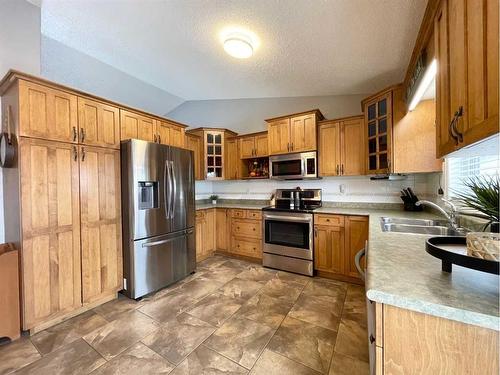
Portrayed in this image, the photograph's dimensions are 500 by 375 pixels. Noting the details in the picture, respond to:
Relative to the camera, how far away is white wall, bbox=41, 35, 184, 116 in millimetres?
2611

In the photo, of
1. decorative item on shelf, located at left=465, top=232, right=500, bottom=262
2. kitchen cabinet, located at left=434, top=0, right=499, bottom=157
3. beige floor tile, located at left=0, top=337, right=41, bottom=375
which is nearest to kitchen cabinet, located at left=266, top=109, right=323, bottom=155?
kitchen cabinet, located at left=434, top=0, right=499, bottom=157

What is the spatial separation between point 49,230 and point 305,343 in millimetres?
2459

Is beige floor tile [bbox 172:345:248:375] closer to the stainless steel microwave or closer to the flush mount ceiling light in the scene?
the stainless steel microwave

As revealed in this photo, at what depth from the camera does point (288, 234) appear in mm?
3182

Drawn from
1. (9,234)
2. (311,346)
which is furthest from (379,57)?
(9,234)

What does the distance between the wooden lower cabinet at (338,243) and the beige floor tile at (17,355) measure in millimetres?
2950

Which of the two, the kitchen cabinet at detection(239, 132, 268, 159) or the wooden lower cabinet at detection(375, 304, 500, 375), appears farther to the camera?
the kitchen cabinet at detection(239, 132, 268, 159)

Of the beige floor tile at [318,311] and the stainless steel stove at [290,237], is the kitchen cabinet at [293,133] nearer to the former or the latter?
the stainless steel stove at [290,237]

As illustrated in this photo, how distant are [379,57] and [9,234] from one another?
4.10 metres

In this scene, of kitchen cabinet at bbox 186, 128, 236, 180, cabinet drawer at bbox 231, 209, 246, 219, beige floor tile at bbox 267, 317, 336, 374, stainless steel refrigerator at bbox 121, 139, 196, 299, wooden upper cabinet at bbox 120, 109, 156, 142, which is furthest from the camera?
kitchen cabinet at bbox 186, 128, 236, 180

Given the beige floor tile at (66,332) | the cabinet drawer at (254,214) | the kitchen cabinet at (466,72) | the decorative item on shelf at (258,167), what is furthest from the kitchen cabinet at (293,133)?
the beige floor tile at (66,332)

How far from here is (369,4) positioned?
1.69 m

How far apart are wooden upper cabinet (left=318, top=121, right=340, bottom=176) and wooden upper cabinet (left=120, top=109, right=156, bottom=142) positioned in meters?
2.44

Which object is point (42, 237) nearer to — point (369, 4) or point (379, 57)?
point (369, 4)
